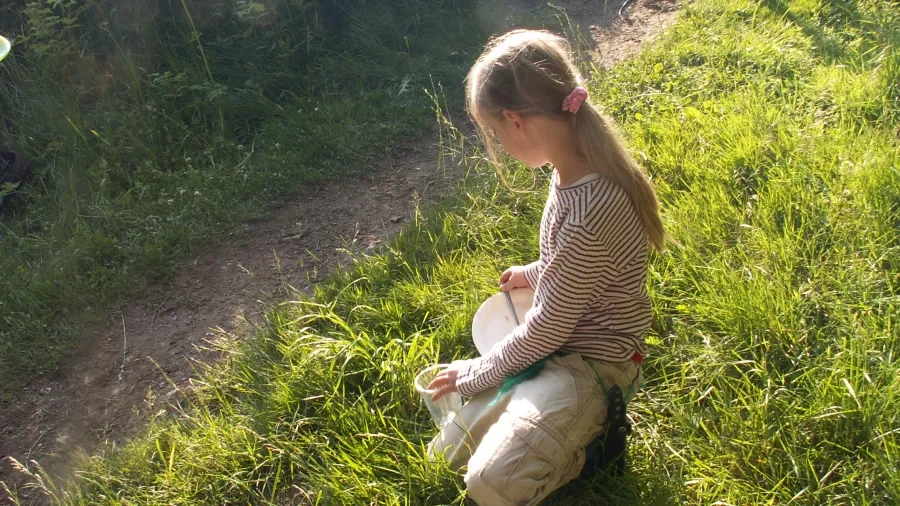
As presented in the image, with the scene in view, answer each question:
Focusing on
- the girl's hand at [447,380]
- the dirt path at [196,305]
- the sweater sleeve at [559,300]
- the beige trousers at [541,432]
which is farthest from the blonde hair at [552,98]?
the dirt path at [196,305]

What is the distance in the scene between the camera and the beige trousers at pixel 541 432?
1877 mm

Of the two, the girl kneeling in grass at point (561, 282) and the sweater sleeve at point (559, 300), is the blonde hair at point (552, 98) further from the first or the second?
the sweater sleeve at point (559, 300)

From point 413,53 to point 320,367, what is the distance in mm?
3080

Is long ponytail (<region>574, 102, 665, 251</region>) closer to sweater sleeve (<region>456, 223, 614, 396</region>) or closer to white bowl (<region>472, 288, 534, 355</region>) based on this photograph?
sweater sleeve (<region>456, 223, 614, 396</region>)

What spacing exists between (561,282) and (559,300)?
5 cm

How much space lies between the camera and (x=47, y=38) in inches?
201

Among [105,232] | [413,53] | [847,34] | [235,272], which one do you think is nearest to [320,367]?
[235,272]

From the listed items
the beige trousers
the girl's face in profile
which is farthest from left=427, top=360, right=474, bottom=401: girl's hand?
the girl's face in profile

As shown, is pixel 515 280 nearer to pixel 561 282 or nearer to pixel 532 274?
pixel 532 274

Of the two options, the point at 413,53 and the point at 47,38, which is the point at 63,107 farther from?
the point at 413,53

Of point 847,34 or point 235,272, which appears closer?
point 235,272

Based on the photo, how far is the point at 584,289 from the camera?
1920mm

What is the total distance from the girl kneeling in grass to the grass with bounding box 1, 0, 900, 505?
0.89ft

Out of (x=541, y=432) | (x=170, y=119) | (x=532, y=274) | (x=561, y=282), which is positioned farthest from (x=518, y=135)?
(x=170, y=119)
